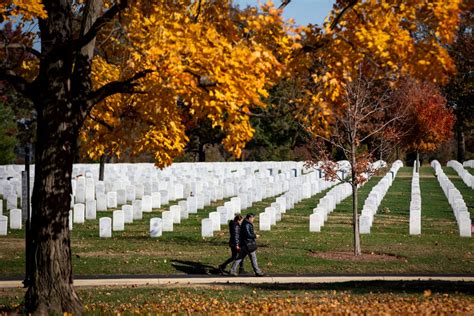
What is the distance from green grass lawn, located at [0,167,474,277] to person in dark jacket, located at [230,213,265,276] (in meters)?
0.89

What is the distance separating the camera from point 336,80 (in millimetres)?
12844

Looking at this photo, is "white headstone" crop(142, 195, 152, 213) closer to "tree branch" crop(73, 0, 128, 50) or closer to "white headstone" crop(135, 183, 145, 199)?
"white headstone" crop(135, 183, 145, 199)

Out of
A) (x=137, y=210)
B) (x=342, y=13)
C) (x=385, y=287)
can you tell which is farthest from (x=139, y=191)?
(x=342, y=13)

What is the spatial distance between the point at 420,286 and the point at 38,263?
24.3 ft

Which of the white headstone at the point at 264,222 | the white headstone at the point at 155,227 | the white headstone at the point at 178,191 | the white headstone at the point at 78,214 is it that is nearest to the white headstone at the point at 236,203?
the white headstone at the point at 264,222

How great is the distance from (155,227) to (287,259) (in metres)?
5.16

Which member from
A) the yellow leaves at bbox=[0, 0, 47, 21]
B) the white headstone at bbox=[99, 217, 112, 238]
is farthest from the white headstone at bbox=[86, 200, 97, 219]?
the yellow leaves at bbox=[0, 0, 47, 21]

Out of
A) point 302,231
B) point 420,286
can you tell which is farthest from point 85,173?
point 420,286

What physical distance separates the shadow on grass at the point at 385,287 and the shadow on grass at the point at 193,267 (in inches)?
116

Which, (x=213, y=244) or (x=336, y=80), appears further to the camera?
(x=213, y=244)

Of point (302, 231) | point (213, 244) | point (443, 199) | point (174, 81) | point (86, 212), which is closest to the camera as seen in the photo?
point (174, 81)

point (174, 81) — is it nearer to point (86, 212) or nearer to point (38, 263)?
point (38, 263)

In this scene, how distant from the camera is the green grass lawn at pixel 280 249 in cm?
2094

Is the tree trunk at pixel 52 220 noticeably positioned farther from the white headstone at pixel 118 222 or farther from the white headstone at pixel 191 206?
the white headstone at pixel 191 206
